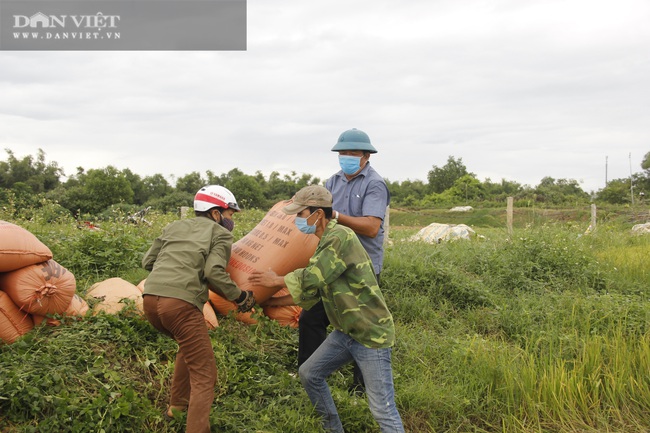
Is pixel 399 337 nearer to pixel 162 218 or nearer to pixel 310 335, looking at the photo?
pixel 310 335

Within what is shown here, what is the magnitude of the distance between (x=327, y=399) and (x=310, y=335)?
1.80 feet

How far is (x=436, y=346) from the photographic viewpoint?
454cm

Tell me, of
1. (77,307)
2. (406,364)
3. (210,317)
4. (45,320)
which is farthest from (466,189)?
(45,320)

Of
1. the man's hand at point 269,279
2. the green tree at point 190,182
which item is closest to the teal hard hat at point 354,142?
the man's hand at point 269,279

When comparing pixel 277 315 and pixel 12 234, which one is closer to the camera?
pixel 12 234

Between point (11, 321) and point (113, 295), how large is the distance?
710mm

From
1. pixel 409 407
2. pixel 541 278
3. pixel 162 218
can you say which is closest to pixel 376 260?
pixel 409 407

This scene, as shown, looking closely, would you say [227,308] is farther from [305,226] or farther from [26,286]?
[305,226]

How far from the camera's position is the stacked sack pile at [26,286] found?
349 centimetres

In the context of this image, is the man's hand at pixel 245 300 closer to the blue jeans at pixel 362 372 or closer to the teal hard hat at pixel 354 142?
the blue jeans at pixel 362 372

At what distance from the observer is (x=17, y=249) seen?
11.5 ft

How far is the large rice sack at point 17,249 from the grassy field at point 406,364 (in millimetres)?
451

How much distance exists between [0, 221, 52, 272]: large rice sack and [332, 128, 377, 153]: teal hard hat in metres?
2.07

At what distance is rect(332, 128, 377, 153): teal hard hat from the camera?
3715 millimetres
